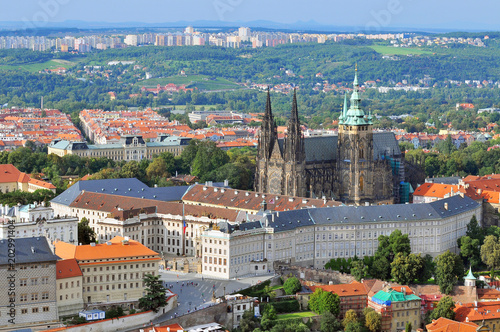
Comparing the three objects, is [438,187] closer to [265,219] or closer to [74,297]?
[265,219]

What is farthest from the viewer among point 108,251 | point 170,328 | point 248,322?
point 108,251

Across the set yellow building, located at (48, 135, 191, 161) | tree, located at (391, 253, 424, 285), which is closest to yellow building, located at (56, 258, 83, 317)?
tree, located at (391, 253, 424, 285)

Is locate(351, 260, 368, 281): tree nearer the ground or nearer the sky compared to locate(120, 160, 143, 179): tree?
nearer the ground

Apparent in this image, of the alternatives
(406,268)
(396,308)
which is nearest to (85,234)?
(406,268)

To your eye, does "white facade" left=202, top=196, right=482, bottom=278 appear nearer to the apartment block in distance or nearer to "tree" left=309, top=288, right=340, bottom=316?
"tree" left=309, top=288, right=340, bottom=316

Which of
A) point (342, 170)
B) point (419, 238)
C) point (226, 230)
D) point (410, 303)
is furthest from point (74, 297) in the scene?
point (342, 170)

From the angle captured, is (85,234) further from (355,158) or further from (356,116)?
(356,116)
